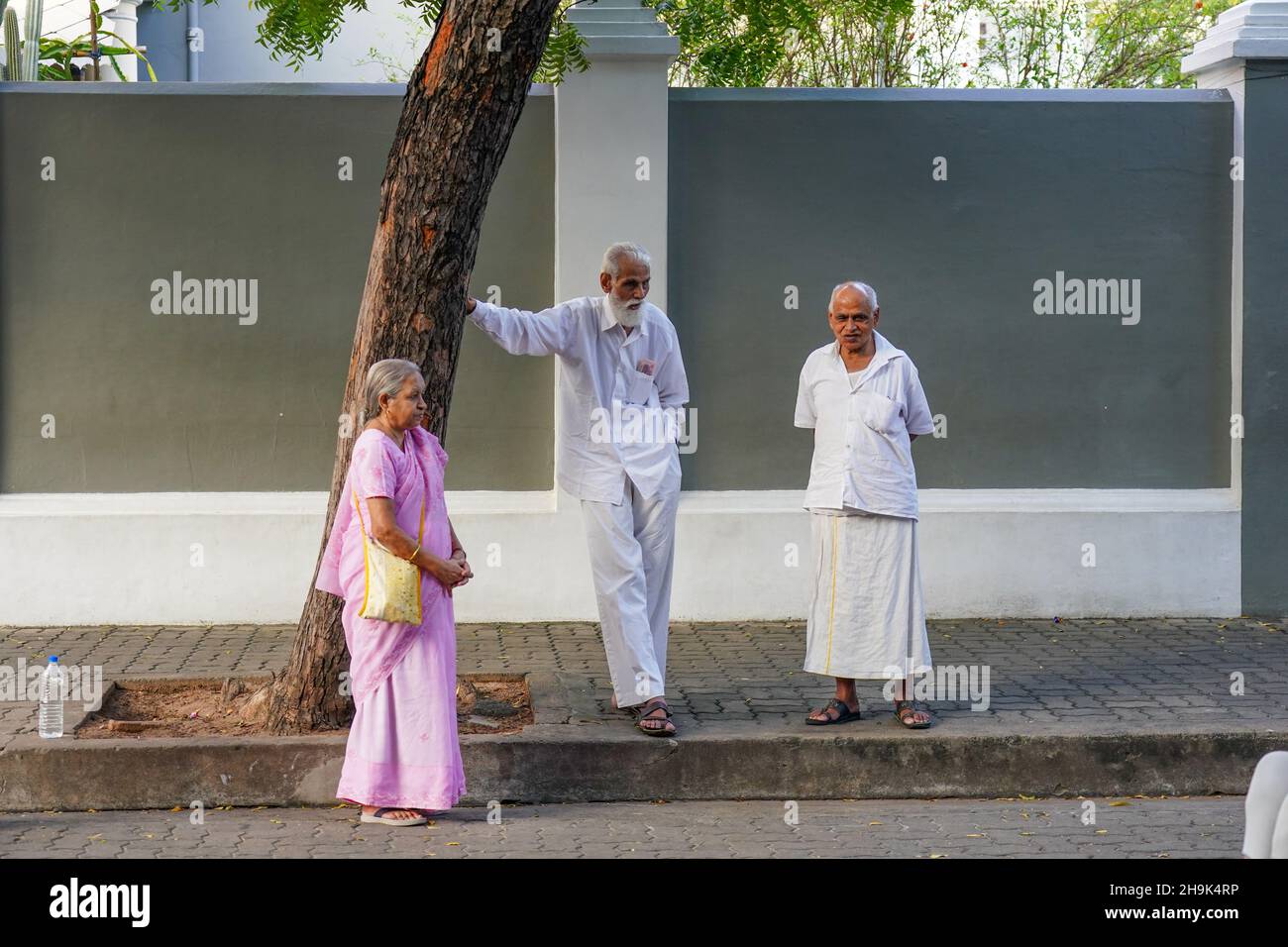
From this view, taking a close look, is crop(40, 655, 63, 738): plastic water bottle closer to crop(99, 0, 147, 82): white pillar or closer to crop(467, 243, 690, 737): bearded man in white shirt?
crop(467, 243, 690, 737): bearded man in white shirt

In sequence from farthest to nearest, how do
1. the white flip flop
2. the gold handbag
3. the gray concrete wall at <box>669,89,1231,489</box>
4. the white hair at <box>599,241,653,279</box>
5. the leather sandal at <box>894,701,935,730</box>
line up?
the gray concrete wall at <box>669,89,1231,489</box> < the white hair at <box>599,241,653,279</box> < the leather sandal at <box>894,701,935,730</box> < the white flip flop < the gold handbag

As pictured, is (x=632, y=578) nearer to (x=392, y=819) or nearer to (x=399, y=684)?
(x=399, y=684)

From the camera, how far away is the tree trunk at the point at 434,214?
6133 millimetres

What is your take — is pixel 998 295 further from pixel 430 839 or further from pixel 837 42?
pixel 837 42

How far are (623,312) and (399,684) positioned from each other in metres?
1.90

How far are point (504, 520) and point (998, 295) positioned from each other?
10.4ft

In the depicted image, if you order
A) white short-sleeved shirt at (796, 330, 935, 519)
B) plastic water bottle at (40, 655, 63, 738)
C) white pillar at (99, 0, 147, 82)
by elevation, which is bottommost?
plastic water bottle at (40, 655, 63, 738)

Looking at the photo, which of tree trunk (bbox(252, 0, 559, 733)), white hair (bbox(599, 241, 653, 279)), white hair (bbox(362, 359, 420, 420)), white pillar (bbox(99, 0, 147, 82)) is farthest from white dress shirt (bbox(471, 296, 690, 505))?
white pillar (bbox(99, 0, 147, 82))

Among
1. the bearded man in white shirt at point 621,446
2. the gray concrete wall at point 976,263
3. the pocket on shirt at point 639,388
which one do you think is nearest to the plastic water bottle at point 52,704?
the bearded man in white shirt at point 621,446

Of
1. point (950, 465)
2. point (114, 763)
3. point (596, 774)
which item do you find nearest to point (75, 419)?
point (114, 763)

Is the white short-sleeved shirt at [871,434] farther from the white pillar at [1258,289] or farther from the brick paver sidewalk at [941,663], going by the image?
the white pillar at [1258,289]

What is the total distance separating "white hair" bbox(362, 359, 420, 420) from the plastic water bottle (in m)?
1.86

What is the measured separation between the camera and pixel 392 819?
18.3ft

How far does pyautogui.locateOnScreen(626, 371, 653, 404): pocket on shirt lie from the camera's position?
659 cm
